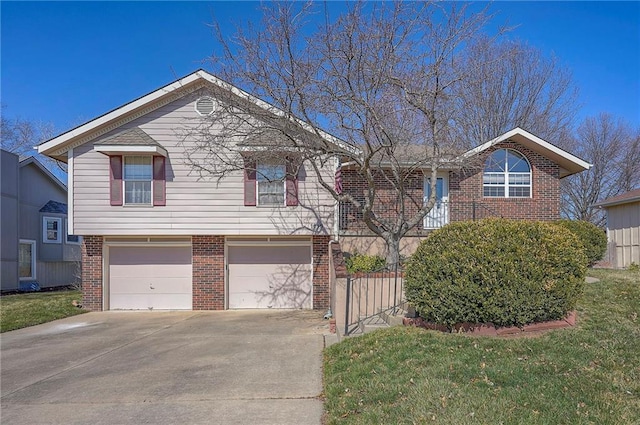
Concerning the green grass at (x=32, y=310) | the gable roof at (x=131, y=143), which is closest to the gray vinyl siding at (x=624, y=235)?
the gable roof at (x=131, y=143)

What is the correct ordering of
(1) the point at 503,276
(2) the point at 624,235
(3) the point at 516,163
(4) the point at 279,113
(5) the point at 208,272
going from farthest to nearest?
(2) the point at 624,235 → (3) the point at 516,163 → (5) the point at 208,272 → (4) the point at 279,113 → (1) the point at 503,276

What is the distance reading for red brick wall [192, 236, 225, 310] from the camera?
13.0 meters

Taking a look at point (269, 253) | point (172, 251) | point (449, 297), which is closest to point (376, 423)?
point (449, 297)

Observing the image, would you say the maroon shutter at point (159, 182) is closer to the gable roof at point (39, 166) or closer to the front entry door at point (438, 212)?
the front entry door at point (438, 212)

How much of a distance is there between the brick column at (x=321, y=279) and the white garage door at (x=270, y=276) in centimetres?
26

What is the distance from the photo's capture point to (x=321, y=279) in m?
13.0

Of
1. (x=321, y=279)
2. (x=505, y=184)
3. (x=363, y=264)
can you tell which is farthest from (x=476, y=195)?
(x=321, y=279)

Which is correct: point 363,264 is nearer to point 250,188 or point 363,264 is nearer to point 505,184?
point 250,188

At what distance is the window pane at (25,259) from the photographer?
18.7 meters

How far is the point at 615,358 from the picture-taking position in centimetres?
530

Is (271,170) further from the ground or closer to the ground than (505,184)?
further from the ground

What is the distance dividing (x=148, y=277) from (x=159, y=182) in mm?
2974

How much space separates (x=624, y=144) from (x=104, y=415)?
3234cm

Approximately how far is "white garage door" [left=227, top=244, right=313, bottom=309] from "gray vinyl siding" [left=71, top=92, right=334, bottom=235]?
0.84 m
